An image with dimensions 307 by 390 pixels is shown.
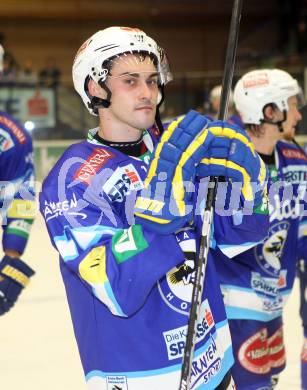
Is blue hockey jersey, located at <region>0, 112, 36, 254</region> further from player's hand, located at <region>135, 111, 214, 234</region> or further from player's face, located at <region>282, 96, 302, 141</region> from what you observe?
player's hand, located at <region>135, 111, 214, 234</region>

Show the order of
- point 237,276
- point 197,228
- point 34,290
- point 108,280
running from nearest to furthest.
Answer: point 108,280, point 197,228, point 237,276, point 34,290

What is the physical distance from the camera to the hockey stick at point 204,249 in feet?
5.73

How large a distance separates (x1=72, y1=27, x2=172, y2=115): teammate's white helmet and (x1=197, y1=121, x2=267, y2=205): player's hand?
0.36 metres

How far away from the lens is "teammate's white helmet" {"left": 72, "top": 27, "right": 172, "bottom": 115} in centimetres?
196

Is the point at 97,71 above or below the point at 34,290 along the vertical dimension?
above

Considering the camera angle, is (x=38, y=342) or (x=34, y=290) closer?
(x=38, y=342)

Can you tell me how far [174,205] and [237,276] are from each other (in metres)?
1.40

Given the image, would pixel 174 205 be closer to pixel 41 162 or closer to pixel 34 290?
pixel 34 290

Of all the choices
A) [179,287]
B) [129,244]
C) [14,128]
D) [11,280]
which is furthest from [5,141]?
[129,244]

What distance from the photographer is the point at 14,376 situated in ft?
12.1

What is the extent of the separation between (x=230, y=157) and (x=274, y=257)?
137 cm

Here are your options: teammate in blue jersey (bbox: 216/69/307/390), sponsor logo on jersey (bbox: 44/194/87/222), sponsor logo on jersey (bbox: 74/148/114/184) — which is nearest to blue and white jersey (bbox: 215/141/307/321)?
teammate in blue jersey (bbox: 216/69/307/390)

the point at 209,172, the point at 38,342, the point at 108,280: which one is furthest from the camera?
the point at 38,342

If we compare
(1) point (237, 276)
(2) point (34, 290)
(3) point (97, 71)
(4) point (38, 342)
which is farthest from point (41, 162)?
(3) point (97, 71)
